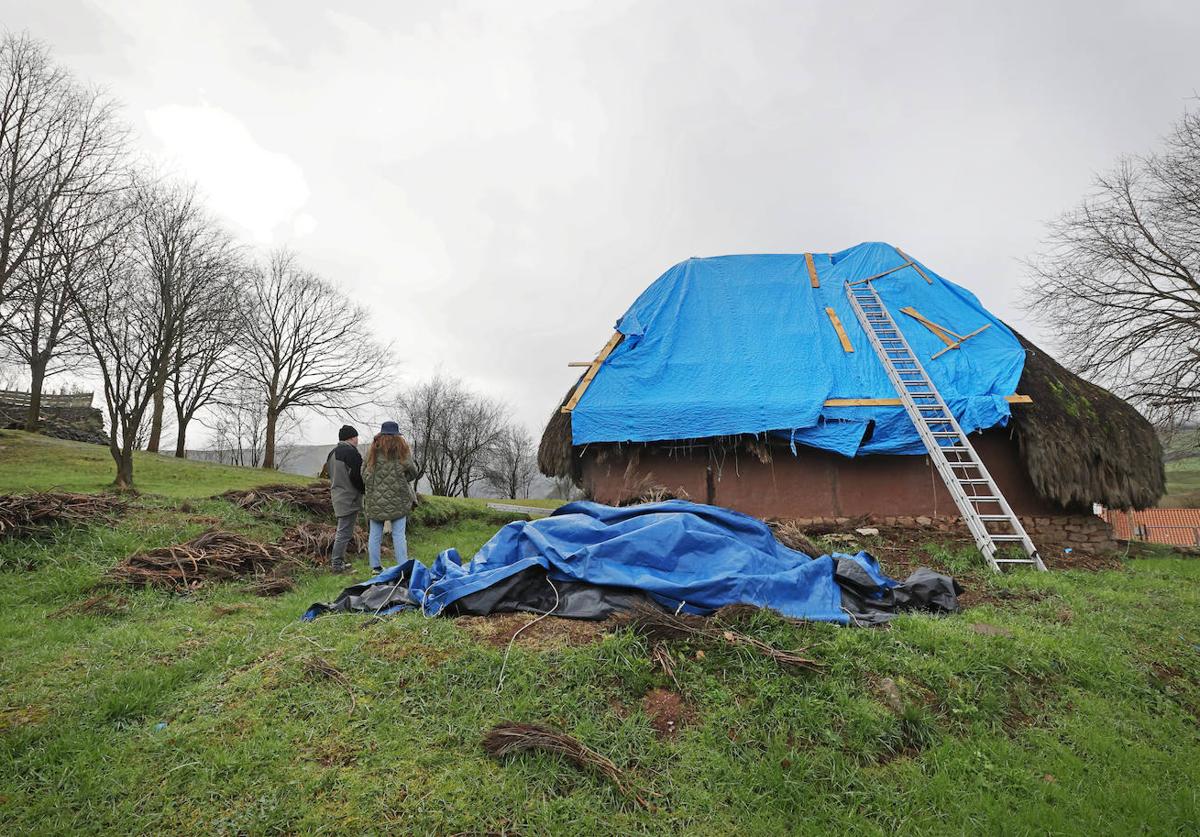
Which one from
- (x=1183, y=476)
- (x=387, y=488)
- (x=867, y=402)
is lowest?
(x=387, y=488)

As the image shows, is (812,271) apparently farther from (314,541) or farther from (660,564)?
(314,541)

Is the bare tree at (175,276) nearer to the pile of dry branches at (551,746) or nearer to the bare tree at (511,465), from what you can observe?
the pile of dry branches at (551,746)

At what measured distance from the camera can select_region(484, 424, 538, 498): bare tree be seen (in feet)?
146

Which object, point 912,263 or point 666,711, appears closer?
point 666,711

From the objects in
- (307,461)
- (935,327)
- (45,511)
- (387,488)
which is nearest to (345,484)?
(387,488)

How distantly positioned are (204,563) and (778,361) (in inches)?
342

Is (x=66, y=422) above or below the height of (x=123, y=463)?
above

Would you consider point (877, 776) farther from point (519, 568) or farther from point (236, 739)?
point (236, 739)

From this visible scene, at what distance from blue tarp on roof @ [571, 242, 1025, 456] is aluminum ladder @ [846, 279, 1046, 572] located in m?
0.26

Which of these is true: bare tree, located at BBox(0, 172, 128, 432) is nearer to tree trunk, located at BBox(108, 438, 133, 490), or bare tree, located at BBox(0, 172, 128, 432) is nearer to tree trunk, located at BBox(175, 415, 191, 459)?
tree trunk, located at BBox(108, 438, 133, 490)

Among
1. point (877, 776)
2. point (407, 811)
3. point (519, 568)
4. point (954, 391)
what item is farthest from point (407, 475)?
point (954, 391)

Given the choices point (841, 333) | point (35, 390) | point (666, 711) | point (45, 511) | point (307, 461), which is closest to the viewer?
point (666, 711)

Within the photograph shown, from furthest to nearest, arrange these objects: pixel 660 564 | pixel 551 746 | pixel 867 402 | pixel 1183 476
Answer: pixel 1183 476 → pixel 867 402 → pixel 660 564 → pixel 551 746

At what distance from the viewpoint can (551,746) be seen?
282cm
